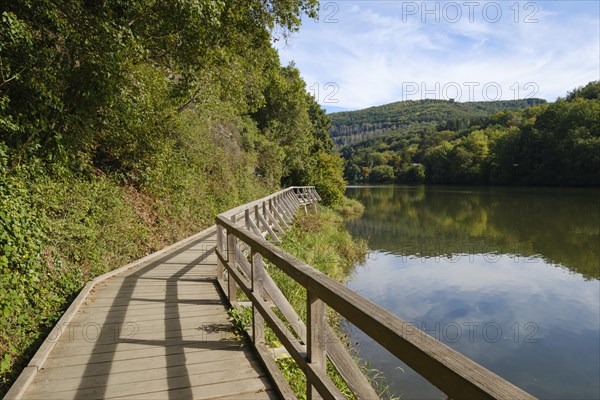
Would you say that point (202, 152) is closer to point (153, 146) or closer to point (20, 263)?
point (153, 146)

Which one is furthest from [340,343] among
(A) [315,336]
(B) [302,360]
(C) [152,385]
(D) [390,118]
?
(D) [390,118]

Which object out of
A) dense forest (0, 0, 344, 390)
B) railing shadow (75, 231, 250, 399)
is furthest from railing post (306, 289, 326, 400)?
dense forest (0, 0, 344, 390)

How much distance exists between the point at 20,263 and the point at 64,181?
2309 millimetres

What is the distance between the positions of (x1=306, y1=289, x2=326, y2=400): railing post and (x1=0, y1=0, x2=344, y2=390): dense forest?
3.08 metres

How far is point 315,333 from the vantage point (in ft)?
6.95

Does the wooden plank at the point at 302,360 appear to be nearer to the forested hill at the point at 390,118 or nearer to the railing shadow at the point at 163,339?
the railing shadow at the point at 163,339

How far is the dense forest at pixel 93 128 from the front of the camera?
4.44 meters

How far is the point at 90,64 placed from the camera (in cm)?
560

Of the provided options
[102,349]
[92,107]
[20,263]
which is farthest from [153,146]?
[102,349]

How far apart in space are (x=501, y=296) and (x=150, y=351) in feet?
36.3

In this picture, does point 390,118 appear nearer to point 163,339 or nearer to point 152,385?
point 163,339

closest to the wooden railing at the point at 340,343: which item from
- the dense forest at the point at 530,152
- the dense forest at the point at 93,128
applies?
the dense forest at the point at 93,128

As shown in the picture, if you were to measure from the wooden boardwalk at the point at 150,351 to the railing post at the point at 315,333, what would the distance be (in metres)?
0.77

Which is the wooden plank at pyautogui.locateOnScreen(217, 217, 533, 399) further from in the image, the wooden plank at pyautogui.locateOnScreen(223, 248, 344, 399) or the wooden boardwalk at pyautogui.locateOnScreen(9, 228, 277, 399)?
the wooden boardwalk at pyautogui.locateOnScreen(9, 228, 277, 399)
